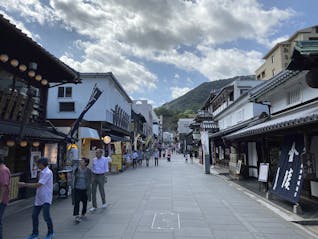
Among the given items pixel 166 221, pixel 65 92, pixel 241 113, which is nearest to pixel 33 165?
pixel 166 221

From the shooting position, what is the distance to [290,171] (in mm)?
9773

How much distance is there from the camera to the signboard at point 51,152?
45.5ft

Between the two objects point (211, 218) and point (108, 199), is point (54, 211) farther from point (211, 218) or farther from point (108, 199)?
point (211, 218)

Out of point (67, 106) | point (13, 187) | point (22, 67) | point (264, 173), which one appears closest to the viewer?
point (13, 187)

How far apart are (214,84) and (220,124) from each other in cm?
11251

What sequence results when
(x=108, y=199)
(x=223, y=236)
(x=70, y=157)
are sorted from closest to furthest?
(x=223, y=236)
(x=108, y=199)
(x=70, y=157)

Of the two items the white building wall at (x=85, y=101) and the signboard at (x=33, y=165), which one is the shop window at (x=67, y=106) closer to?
the white building wall at (x=85, y=101)

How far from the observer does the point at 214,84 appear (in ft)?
467

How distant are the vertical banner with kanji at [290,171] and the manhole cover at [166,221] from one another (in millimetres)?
4012

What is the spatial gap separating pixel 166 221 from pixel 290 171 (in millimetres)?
4992

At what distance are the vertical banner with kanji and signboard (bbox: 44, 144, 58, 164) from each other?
34.7 ft

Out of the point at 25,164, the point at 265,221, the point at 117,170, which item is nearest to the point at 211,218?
the point at 265,221

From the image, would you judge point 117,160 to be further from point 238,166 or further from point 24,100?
point 24,100

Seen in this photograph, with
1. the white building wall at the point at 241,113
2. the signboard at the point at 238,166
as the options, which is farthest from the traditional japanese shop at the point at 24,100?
the white building wall at the point at 241,113
